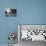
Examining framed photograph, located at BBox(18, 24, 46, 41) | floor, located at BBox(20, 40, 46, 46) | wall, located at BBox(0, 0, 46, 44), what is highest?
wall, located at BBox(0, 0, 46, 44)

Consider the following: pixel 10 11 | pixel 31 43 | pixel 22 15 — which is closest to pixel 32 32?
pixel 31 43

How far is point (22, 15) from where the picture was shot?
9.73 feet

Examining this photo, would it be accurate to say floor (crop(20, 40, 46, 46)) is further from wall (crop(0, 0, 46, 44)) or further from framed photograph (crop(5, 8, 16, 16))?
A: framed photograph (crop(5, 8, 16, 16))

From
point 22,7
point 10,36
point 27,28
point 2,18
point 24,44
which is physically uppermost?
point 22,7

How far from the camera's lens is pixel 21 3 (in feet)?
9.73

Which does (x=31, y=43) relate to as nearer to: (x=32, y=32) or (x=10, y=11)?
(x=32, y=32)

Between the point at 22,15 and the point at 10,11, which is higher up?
the point at 10,11

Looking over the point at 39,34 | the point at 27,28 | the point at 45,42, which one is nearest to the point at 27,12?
the point at 27,28

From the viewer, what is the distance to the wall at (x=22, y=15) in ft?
9.66

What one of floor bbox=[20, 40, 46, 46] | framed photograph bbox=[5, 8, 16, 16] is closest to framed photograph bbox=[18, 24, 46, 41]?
floor bbox=[20, 40, 46, 46]

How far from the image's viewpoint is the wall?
2943mm

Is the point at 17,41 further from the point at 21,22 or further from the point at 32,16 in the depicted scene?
the point at 32,16

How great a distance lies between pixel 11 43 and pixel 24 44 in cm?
32

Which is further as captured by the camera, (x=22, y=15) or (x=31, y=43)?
(x=22, y=15)
